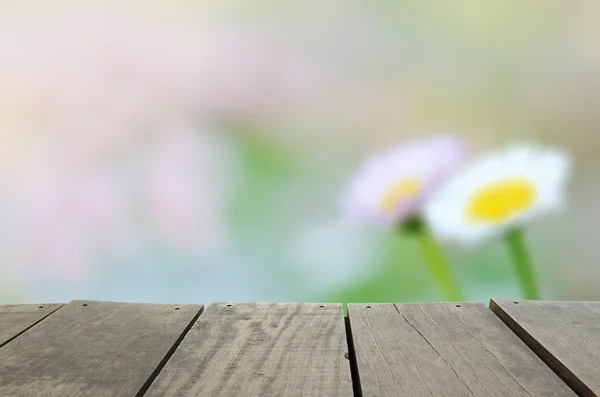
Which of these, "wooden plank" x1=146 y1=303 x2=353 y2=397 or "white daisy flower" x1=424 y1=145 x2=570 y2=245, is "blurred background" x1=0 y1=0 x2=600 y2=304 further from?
"wooden plank" x1=146 y1=303 x2=353 y2=397

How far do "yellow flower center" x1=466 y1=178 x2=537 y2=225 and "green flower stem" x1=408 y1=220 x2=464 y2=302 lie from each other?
14cm

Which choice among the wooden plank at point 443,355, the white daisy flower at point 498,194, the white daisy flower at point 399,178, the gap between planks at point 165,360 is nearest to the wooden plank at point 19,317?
the gap between planks at point 165,360

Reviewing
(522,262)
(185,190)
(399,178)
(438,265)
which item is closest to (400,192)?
(399,178)

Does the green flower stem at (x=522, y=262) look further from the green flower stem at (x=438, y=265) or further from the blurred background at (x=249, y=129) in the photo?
the green flower stem at (x=438, y=265)

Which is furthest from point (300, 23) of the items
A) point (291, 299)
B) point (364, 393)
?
point (364, 393)

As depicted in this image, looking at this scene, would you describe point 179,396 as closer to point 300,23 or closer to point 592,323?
point 592,323

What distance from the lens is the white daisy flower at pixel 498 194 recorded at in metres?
1.92

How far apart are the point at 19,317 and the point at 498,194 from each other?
5.08 feet

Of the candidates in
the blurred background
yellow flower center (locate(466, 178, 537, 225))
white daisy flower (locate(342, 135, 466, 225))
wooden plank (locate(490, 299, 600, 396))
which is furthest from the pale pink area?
wooden plank (locate(490, 299, 600, 396))

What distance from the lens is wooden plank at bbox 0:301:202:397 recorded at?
54 cm

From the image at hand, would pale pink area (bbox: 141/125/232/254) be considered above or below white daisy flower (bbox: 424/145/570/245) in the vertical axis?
above

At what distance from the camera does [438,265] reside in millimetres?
1943

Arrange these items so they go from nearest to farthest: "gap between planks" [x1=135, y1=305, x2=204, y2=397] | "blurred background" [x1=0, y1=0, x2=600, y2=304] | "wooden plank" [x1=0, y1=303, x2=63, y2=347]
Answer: "gap between planks" [x1=135, y1=305, x2=204, y2=397] → "wooden plank" [x1=0, y1=303, x2=63, y2=347] → "blurred background" [x1=0, y1=0, x2=600, y2=304]

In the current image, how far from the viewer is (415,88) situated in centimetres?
191
